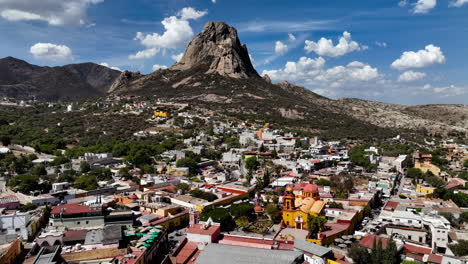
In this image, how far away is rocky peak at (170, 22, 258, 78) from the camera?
449ft

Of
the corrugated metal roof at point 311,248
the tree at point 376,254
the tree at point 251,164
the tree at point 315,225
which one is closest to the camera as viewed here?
the tree at point 376,254

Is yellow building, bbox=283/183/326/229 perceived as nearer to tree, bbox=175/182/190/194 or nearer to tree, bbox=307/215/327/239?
tree, bbox=307/215/327/239

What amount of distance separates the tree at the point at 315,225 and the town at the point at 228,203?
0.37 ft

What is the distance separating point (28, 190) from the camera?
37.0 meters

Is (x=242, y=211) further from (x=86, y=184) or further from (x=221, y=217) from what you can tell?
(x=86, y=184)

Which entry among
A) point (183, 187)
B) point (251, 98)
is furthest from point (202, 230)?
point (251, 98)

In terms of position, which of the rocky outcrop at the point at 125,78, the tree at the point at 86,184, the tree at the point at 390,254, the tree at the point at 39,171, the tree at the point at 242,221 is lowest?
the tree at the point at 242,221

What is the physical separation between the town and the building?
0.08 metres

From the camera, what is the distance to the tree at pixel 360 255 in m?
21.7

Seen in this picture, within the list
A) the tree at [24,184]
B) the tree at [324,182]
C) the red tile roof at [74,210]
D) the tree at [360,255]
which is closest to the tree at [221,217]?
the red tile roof at [74,210]

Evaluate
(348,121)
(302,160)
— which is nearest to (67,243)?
(302,160)

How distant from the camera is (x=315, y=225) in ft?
86.0

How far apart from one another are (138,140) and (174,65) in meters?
89.7

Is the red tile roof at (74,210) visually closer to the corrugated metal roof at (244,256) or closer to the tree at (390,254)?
the corrugated metal roof at (244,256)
